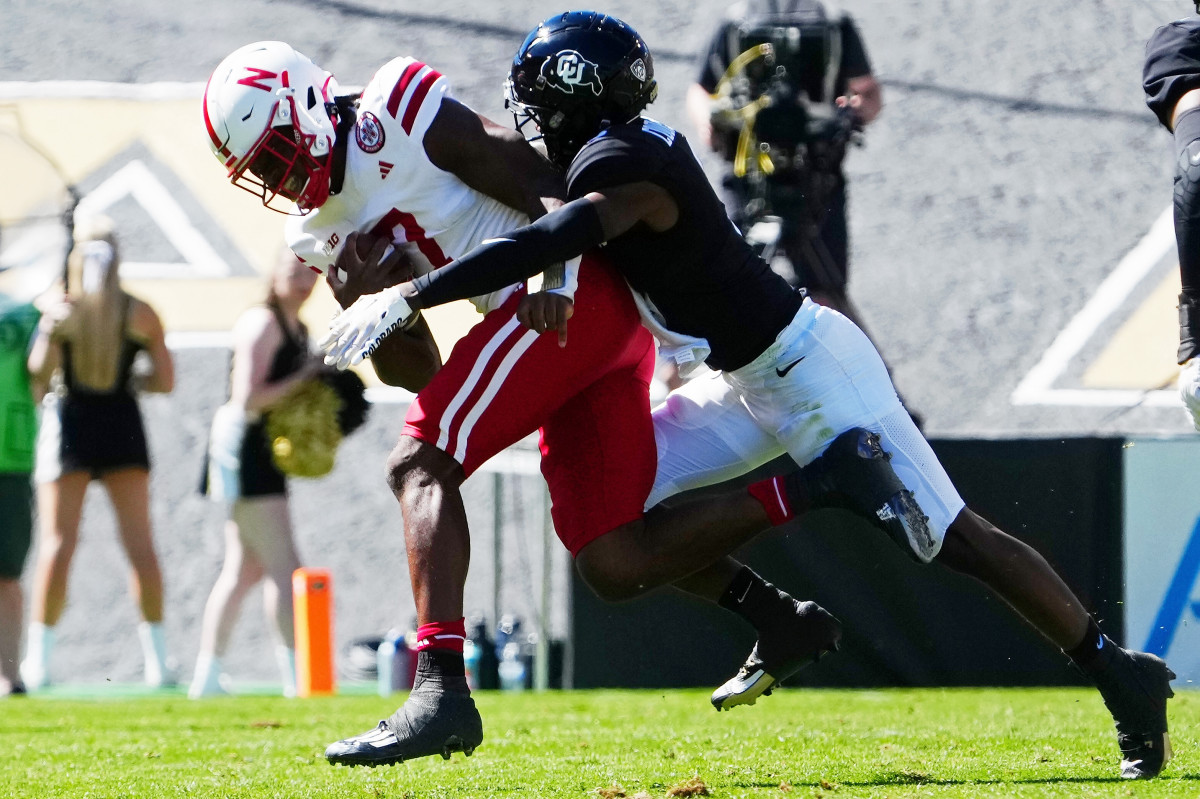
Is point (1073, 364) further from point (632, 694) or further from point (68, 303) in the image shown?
point (68, 303)

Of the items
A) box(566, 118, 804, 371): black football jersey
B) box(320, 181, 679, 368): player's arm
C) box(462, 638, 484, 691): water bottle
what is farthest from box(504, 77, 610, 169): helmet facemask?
box(462, 638, 484, 691): water bottle

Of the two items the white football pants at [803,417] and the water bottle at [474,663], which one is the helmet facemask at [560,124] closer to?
the white football pants at [803,417]

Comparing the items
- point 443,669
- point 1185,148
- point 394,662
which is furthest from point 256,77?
point 394,662

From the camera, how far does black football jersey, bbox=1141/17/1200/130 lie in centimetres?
403

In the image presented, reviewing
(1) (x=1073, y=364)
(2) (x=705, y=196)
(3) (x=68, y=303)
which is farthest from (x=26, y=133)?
(2) (x=705, y=196)

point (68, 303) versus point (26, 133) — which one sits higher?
point (26, 133)

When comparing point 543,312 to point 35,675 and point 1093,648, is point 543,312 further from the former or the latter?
point 35,675

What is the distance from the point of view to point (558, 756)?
4301 mm

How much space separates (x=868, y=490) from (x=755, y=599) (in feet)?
1.58

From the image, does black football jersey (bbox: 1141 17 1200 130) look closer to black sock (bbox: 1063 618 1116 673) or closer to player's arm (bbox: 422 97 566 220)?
black sock (bbox: 1063 618 1116 673)

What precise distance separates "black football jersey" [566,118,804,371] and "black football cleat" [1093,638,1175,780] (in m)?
1.09

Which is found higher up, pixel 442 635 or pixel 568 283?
pixel 568 283

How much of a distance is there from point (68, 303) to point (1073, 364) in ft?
17.4

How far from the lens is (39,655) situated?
7.14 metres
